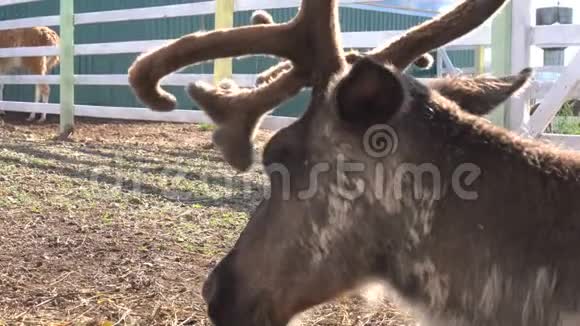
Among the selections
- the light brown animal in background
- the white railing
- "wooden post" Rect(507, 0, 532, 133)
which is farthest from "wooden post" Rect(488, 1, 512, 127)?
the light brown animal in background

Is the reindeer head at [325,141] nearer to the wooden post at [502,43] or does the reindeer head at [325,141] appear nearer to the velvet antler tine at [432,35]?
the velvet antler tine at [432,35]

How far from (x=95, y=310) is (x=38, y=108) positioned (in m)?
7.76

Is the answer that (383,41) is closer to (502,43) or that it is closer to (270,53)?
(502,43)

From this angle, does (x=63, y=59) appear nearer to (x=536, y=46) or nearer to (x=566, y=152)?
(x=536, y=46)

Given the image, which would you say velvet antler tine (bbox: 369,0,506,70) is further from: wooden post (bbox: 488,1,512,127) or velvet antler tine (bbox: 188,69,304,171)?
wooden post (bbox: 488,1,512,127)

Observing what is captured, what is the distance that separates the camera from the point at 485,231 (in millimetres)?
2047

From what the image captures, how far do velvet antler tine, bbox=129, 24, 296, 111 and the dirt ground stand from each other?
2.93 feet

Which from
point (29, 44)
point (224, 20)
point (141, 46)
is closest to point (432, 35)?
point (224, 20)

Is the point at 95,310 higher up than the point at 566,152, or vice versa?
the point at 566,152

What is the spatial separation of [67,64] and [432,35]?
8.09 meters

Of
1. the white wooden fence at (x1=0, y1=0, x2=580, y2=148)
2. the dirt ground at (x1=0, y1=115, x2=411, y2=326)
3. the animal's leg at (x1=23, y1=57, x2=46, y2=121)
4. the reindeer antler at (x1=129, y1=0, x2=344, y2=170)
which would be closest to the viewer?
the reindeer antler at (x1=129, y1=0, x2=344, y2=170)

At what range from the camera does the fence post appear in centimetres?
987

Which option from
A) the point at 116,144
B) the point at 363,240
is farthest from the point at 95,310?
the point at 116,144

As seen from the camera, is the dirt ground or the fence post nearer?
the dirt ground
